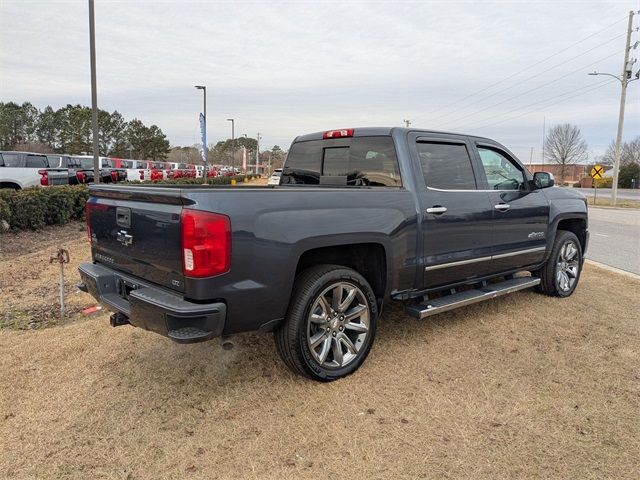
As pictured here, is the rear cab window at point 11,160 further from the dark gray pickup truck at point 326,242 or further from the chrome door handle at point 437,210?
the chrome door handle at point 437,210

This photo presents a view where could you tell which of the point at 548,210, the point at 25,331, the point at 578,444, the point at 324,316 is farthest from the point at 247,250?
the point at 548,210

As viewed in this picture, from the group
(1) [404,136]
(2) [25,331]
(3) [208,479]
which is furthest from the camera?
(2) [25,331]

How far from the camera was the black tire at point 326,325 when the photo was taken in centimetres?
322

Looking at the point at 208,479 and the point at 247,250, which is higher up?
the point at 247,250

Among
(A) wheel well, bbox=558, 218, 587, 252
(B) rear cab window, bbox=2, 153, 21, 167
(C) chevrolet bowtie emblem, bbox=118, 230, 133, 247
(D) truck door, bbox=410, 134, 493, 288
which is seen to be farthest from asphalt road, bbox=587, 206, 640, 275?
(B) rear cab window, bbox=2, 153, 21, 167

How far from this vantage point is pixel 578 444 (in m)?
2.75

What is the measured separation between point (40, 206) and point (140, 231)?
7.57 meters

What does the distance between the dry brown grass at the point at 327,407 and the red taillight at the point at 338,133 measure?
1.92 meters

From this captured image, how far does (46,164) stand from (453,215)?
58.2 ft

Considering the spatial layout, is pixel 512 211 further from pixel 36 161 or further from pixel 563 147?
pixel 563 147

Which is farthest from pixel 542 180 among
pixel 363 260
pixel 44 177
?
pixel 44 177

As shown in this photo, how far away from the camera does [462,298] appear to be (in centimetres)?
428

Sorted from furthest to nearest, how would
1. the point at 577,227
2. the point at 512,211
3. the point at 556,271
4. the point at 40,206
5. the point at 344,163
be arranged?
the point at 40,206, the point at 577,227, the point at 556,271, the point at 512,211, the point at 344,163

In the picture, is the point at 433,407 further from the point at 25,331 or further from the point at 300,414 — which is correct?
the point at 25,331
